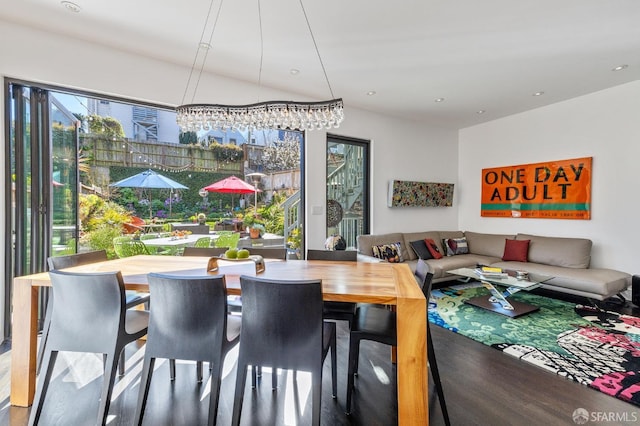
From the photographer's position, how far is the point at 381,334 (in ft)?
5.81

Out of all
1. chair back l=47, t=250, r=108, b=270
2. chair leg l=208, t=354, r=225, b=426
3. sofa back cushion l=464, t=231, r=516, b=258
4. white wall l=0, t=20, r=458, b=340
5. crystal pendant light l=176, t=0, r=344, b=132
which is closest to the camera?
chair leg l=208, t=354, r=225, b=426

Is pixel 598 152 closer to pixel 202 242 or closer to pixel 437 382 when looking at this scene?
pixel 437 382

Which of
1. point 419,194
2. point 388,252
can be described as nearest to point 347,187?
point 388,252

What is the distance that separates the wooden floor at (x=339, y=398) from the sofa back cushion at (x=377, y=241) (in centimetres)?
209

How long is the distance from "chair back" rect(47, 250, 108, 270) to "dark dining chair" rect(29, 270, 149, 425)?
0.58 m

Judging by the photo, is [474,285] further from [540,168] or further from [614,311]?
[540,168]

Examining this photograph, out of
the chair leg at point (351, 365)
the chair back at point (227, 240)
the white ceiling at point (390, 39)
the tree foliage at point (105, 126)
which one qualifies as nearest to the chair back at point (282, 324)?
the chair leg at point (351, 365)

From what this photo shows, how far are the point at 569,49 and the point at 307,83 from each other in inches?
111

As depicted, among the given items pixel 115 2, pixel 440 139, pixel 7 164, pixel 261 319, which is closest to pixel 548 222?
pixel 440 139

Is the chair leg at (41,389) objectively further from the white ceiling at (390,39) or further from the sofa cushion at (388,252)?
the sofa cushion at (388,252)

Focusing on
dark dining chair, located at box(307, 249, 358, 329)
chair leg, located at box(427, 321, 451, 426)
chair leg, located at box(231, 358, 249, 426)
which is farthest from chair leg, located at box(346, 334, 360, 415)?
chair leg, located at box(231, 358, 249, 426)

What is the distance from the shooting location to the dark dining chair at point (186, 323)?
1581 mm

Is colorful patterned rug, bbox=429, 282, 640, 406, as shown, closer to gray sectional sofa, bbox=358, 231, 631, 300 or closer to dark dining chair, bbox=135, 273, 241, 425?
gray sectional sofa, bbox=358, 231, 631, 300

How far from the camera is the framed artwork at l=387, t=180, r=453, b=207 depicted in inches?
197
